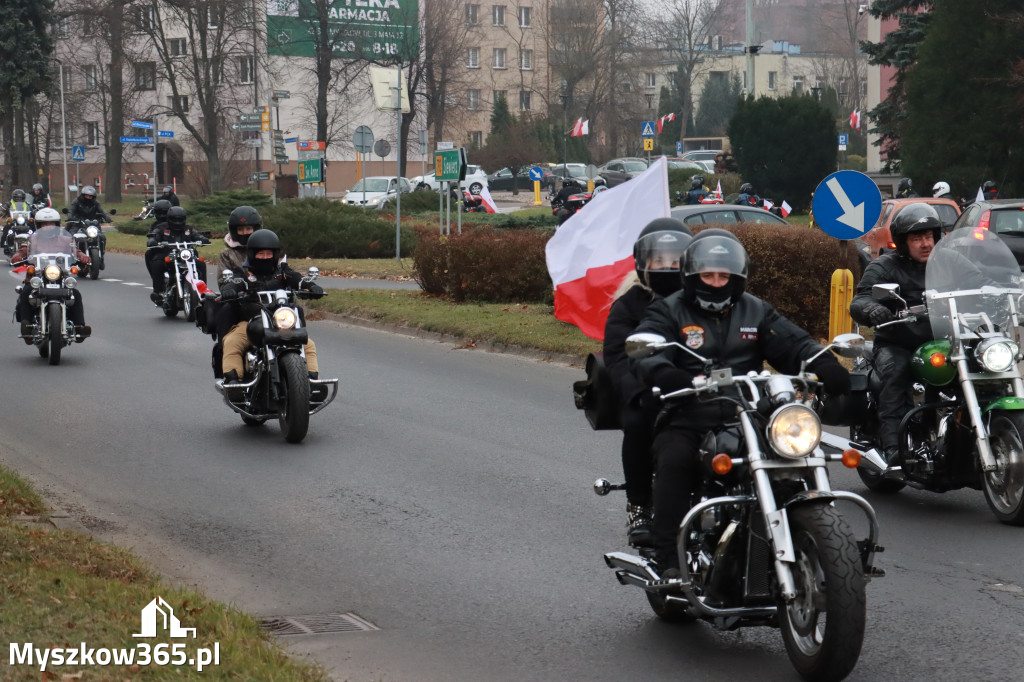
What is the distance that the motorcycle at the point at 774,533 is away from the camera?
4711mm

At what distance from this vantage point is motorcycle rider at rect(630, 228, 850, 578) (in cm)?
534

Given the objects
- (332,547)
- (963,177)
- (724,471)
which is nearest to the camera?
(724,471)

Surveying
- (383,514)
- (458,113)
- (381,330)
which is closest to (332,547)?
(383,514)

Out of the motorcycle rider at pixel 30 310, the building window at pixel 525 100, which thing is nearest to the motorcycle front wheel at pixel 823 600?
the motorcycle rider at pixel 30 310

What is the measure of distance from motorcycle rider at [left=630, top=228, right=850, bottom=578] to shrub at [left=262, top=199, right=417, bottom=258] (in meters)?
27.2

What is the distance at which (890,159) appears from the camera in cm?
4334

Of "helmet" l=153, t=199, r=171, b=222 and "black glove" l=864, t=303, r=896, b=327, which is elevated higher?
"helmet" l=153, t=199, r=171, b=222

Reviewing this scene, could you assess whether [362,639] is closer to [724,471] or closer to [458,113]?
[724,471]

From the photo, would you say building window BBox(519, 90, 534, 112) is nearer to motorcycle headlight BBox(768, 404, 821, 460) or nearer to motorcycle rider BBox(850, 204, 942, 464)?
motorcycle rider BBox(850, 204, 942, 464)

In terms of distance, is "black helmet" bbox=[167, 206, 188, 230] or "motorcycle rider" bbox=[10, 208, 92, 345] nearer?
"motorcycle rider" bbox=[10, 208, 92, 345]

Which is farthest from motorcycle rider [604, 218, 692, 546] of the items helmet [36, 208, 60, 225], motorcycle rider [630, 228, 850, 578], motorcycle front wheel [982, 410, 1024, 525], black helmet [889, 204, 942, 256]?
helmet [36, 208, 60, 225]

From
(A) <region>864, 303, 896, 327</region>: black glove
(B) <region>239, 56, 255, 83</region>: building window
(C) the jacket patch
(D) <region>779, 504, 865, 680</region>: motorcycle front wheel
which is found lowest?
(D) <region>779, 504, 865, 680</region>: motorcycle front wheel

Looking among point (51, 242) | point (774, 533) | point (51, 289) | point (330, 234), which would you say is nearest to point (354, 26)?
point (330, 234)

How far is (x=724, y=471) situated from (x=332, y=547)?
118 inches
